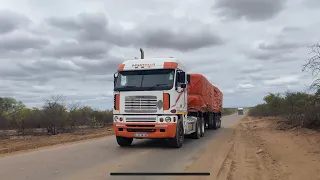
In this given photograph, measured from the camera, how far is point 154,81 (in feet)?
47.3

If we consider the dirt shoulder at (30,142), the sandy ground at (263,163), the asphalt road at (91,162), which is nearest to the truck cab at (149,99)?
the asphalt road at (91,162)

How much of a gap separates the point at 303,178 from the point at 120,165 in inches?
193

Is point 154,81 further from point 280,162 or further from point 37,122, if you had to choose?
point 37,122

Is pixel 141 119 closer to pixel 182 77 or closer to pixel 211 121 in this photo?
pixel 182 77

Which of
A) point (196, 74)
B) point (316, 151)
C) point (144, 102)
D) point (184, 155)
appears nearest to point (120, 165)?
point (184, 155)

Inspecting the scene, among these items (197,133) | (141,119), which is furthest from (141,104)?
(197,133)

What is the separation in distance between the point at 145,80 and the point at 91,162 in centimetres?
455

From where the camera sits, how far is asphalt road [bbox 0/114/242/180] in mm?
9047

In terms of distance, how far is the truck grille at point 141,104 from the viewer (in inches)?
553

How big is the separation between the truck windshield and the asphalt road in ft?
8.04

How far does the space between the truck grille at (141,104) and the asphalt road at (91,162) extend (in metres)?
1.55

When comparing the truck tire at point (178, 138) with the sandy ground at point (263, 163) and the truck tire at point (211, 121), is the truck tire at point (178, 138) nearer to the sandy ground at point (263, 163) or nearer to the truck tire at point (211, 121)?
the sandy ground at point (263, 163)

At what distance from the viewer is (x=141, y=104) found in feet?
46.3

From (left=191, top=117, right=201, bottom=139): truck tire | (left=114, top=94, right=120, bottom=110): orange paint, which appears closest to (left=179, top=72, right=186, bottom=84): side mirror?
(left=114, top=94, right=120, bottom=110): orange paint
